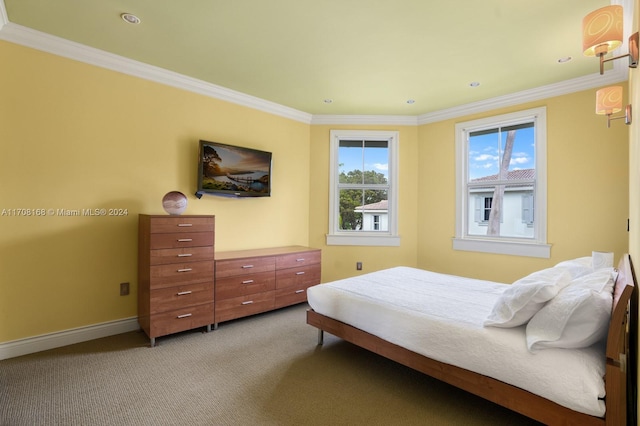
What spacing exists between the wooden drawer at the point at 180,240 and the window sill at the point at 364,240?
2.08m

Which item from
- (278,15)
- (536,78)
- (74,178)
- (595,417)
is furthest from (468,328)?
(74,178)

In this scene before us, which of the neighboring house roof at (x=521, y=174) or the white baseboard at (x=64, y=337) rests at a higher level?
the neighboring house roof at (x=521, y=174)

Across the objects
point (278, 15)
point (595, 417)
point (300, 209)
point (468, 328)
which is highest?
point (278, 15)

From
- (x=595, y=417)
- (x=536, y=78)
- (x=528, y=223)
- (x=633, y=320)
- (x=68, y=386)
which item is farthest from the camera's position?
(x=528, y=223)

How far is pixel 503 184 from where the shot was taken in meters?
3.98

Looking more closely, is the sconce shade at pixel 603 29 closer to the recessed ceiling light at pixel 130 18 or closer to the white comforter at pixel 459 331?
the white comforter at pixel 459 331

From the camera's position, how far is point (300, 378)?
7.59ft

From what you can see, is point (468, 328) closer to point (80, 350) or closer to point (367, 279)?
point (367, 279)

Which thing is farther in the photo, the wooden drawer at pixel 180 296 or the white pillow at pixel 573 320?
the wooden drawer at pixel 180 296

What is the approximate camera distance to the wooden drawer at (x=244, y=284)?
3.24 metres

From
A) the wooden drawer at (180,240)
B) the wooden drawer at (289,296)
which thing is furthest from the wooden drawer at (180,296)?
the wooden drawer at (289,296)

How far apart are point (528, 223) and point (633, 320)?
217cm

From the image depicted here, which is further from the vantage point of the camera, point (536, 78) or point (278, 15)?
point (536, 78)

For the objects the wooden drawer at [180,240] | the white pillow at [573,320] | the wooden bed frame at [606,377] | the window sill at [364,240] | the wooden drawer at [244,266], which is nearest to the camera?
the wooden bed frame at [606,377]
